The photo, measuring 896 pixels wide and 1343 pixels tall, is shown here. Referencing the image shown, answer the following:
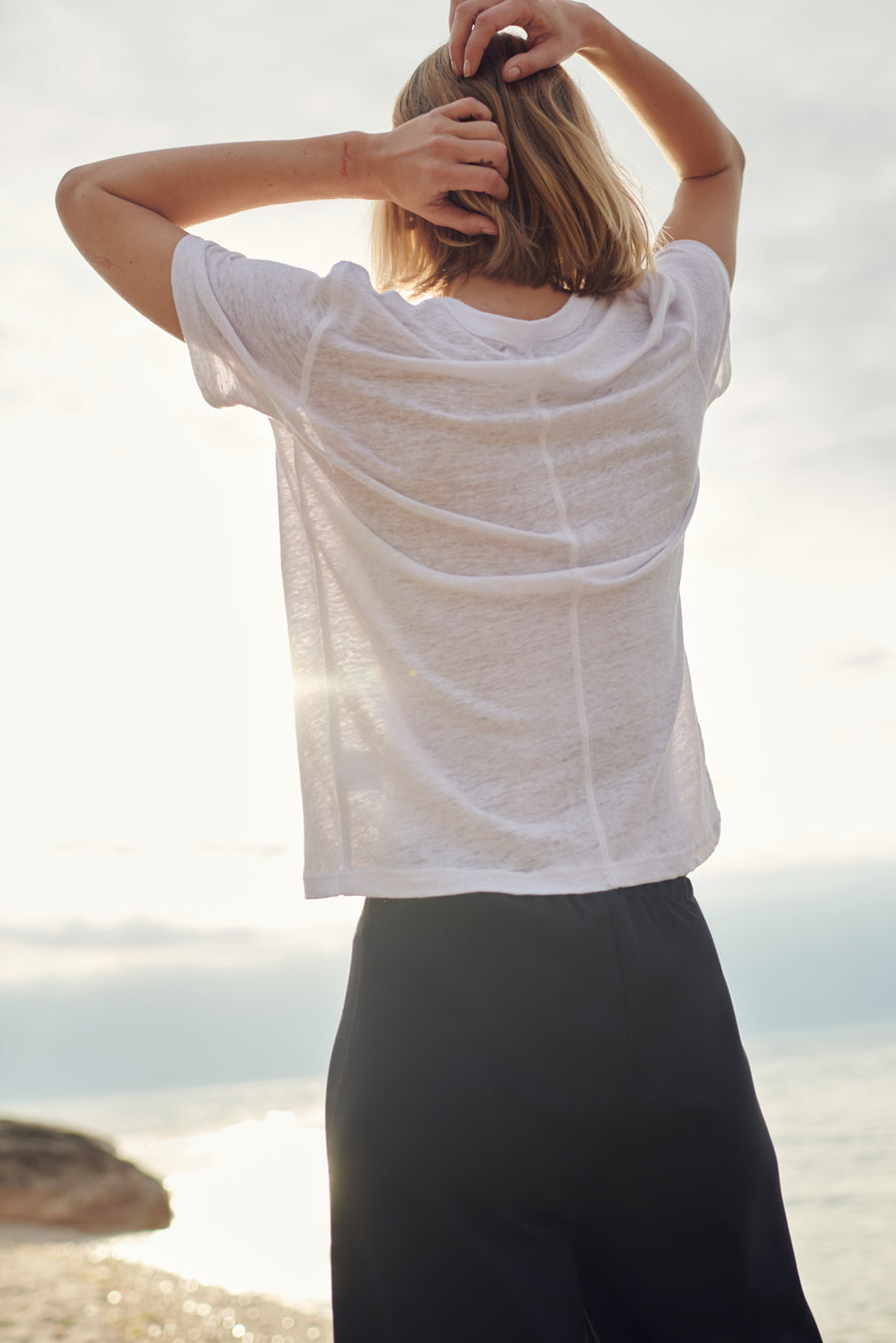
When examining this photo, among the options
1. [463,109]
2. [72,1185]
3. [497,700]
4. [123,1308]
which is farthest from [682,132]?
[72,1185]

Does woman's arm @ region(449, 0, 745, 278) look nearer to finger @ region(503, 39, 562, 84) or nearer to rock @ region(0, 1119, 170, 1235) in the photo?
finger @ region(503, 39, 562, 84)

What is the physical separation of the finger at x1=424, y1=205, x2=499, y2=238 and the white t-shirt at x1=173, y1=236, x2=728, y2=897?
0.40 feet

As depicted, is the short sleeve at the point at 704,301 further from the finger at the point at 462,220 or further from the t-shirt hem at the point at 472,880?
the t-shirt hem at the point at 472,880

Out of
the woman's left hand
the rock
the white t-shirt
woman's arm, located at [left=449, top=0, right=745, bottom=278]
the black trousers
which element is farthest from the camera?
the rock

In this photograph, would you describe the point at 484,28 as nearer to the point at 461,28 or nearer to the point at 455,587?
the point at 461,28

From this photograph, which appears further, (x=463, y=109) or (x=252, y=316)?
(x=463, y=109)

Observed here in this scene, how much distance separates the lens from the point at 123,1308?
14.9 ft

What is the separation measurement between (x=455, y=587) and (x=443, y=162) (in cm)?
52

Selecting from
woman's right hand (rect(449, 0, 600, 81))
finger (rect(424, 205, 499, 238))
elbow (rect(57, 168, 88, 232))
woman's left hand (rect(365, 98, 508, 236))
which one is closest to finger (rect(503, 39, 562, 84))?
woman's right hand (rect(449, 0, 600, 81))

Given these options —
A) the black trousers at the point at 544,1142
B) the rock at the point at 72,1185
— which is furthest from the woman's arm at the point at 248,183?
the rock at the point at 72,1185

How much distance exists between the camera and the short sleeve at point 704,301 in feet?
4.53

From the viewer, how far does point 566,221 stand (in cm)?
123

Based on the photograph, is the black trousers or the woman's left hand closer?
the black trousers

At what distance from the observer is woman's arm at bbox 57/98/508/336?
119 cm
